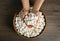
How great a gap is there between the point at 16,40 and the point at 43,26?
0.67 ft

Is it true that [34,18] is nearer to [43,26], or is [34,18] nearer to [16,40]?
[43,26]

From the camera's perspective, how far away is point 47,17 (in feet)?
3.86

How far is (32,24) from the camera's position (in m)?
1.04

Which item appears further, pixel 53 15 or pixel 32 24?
pixel 53 15

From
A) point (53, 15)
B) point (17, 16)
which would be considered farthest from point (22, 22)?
point (53, 15)

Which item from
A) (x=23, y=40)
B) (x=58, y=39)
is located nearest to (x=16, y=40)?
(x=23, y=40)

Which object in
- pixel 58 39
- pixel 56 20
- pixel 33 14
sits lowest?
pixel 58 39

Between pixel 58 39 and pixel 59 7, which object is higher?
pixel 59 7

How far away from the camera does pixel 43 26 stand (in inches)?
44.0

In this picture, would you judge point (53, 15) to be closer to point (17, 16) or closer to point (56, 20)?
point (56, 20)

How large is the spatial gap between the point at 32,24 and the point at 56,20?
22 cm

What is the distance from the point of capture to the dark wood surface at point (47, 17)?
1154 millimetres

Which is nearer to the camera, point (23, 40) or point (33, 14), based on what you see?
point (33, 14)

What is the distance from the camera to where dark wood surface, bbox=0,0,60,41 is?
1154 millimetres
